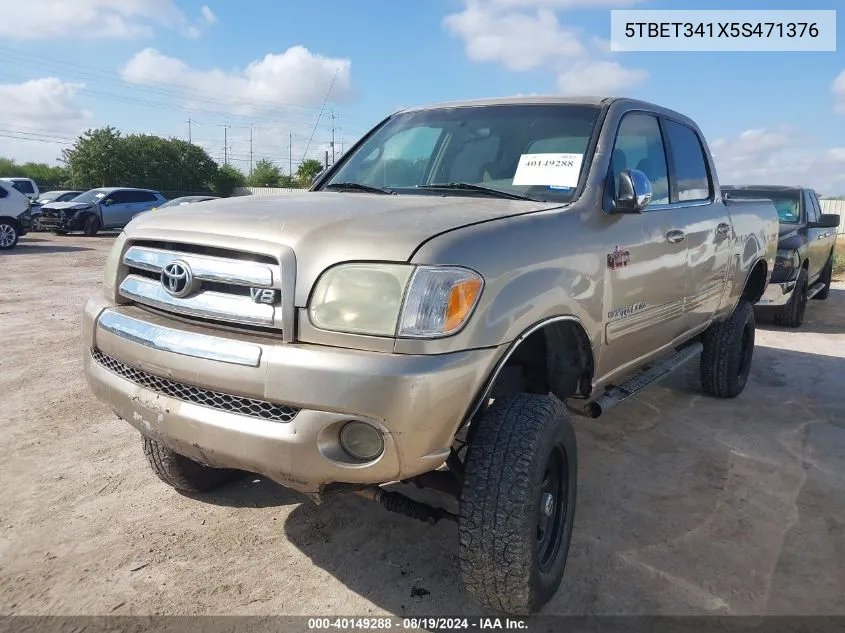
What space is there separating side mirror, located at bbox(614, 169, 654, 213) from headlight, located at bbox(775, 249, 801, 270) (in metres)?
5.60

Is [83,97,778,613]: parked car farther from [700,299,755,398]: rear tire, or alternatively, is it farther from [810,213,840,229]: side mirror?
[810,213,840,229]: side mirror

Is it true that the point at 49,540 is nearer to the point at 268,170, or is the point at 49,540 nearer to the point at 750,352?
the point at 750,352

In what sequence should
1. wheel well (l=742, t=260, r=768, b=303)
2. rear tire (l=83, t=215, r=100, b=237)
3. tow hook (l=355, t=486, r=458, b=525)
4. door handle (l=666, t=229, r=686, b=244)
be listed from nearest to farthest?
1. tow hook (l=355, t=486, r=458, b=525)
2. door handle (l=666, t=229, r=686, b=244)
3. wheel well (l=742, t=260, r=768, b=303)
4. rear tire (l=83, t=215, r=100, b=237)

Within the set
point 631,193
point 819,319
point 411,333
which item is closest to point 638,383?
point 631,193

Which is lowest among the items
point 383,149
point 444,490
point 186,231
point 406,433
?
point 444,490

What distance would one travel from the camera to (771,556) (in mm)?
2869

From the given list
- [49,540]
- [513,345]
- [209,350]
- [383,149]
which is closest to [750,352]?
[383,149]

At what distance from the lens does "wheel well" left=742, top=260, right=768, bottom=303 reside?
17.4 feet

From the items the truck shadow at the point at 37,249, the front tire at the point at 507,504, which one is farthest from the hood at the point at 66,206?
the front tire at the point at 507,504

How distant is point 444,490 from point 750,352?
12.5 ft

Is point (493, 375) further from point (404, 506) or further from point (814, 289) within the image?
point (814, 289)

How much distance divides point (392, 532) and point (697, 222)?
2486mm

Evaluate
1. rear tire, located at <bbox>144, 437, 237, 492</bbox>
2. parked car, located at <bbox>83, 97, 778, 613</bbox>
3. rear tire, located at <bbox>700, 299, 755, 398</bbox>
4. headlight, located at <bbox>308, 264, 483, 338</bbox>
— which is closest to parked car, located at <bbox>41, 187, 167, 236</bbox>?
rear tire, located at <bbox>144, 437, 237, 492</bbox>

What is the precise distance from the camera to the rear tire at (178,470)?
3.11 m
